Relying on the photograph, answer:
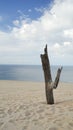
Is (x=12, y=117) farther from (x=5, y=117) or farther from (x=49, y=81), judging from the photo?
(x=49, y=81)

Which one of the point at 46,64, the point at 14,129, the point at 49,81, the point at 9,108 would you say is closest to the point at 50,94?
the point at 49,81

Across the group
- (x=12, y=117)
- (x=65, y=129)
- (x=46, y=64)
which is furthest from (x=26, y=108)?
(x=65, y=129)

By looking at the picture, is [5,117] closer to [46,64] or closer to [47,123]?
[47,123]

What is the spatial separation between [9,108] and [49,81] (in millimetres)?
2136

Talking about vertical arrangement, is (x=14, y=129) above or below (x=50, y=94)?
below

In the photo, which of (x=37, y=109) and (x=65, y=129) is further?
(x=37, y=109)

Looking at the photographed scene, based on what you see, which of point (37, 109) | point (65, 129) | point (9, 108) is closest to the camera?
point (65, 129)

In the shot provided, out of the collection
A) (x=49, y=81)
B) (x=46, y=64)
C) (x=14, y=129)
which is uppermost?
(x=46, y=64)

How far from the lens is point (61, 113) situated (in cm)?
736

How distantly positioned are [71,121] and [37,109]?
204 cm

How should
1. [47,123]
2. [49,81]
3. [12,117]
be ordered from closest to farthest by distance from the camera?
[47,123]
[12,117]
[49,81]

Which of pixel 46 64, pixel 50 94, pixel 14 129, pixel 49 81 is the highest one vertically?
pixel 46 64

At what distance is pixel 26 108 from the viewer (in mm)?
8500

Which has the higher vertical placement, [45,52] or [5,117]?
[45,52]
